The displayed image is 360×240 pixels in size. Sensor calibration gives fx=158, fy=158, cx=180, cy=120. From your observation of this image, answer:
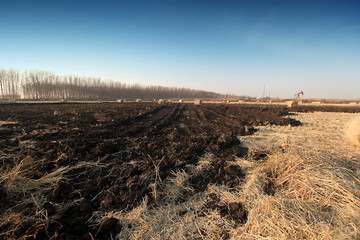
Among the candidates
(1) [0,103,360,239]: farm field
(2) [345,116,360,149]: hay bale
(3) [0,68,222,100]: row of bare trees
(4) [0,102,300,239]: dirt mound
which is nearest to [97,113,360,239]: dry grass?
(1) [0,103,360,239]: farm field

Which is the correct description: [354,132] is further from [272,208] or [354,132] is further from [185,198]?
[185,198]

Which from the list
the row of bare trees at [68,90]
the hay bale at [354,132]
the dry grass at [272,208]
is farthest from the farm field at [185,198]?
the row of bare trees at [68,90]

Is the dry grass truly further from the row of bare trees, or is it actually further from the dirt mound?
the row of bare trees

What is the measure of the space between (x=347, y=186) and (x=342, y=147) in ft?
11.9

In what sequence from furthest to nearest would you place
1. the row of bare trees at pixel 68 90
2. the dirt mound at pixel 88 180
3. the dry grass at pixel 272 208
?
the row of bare trees at pixel 68 90, the dirt mound at pixel 88 180, the dry grass at pixel 272 208

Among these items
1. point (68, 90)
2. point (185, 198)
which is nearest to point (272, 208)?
point (185, 198)

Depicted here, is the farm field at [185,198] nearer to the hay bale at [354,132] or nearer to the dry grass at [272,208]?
the dry grass at [272,208]

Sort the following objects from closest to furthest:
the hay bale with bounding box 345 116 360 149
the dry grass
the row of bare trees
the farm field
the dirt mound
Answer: the dry grass
the farm field
the dirt mound
the hay bale with bounding box 345 116 360 149
the row of bare trees

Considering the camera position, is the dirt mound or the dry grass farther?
the dirt mound

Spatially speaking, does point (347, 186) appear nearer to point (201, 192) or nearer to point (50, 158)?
point (201, 192)

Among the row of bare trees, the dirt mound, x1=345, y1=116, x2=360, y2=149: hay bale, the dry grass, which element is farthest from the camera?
the row of bare trees

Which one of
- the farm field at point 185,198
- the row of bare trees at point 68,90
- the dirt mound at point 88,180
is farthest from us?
the row of bare trees at point 68,90

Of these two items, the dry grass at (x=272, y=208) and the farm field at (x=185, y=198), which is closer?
the dry grass at (x=272, y=208)

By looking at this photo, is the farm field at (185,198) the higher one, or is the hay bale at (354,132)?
the hay bale at (354,132)
